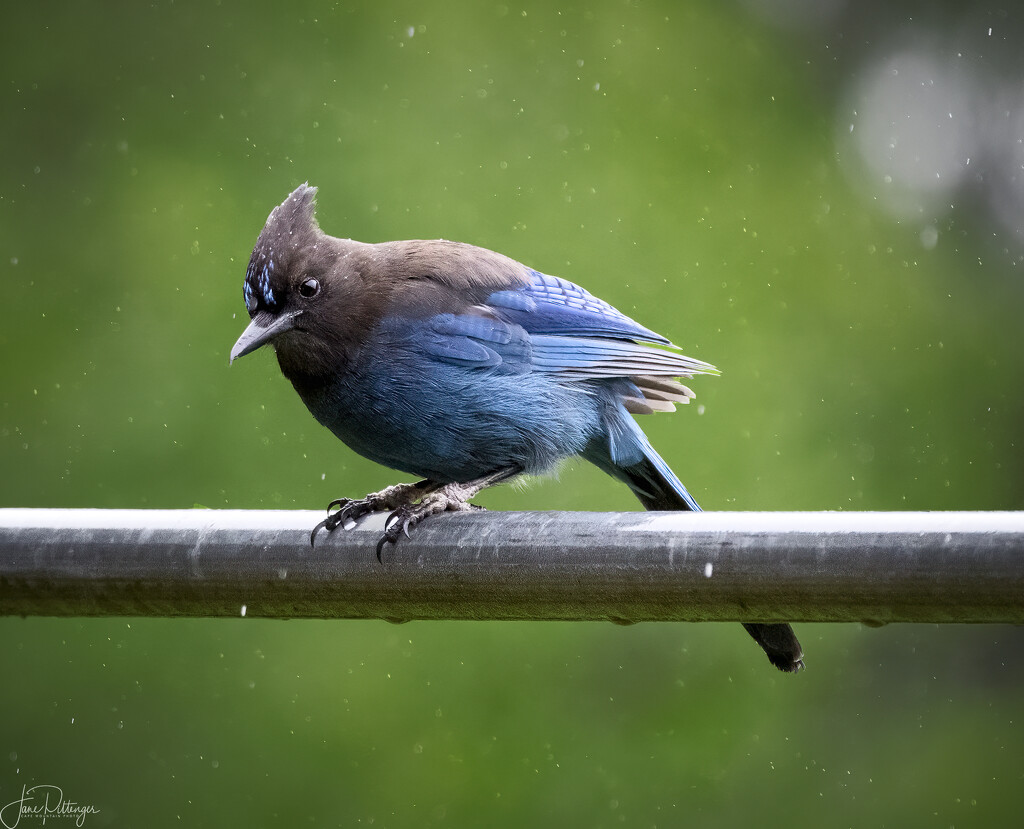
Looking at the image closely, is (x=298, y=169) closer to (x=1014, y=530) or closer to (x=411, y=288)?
(x=411, y=288)

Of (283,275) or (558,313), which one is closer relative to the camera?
(283,275)

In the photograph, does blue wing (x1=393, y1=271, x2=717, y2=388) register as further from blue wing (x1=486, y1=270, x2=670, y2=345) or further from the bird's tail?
the bird's tail

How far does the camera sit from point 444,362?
2.98m

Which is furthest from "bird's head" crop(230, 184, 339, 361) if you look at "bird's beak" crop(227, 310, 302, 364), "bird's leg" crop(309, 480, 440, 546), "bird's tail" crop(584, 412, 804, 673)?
"bird's tail" crop(584, 412, 804, 673)

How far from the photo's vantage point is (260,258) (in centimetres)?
297

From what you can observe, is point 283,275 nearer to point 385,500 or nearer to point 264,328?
point 264,328

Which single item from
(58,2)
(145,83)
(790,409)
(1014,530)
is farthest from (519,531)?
(58,2)

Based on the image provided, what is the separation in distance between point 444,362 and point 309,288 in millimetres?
351

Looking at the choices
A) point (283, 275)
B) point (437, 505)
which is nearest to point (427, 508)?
point (437, 505)

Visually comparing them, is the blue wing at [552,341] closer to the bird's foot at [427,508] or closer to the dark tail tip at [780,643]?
the bird's foot at [427,508]
